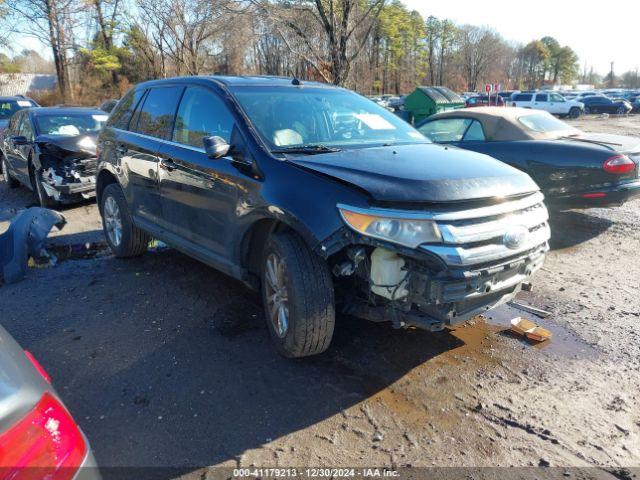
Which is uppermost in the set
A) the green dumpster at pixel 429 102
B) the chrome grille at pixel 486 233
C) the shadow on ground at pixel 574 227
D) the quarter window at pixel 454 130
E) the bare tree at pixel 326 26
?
the bare tree at pixel 326 26

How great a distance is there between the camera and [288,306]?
312cm

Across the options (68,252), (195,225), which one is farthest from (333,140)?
(68,252)

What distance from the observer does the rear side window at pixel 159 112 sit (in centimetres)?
446

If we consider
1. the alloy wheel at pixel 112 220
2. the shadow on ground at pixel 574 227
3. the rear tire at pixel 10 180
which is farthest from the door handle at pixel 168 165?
the rear tire at pixel 10 180

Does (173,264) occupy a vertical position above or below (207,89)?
below

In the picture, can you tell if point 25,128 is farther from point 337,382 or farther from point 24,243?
point 337,382

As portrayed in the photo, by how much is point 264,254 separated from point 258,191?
44 cm

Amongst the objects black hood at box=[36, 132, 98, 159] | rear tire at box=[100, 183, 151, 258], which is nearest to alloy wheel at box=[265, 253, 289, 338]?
rear tire at box=[100, 183, 151, 258]

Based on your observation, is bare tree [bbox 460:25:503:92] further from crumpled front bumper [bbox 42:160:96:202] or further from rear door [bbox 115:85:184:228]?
rear door [bbox 115:85:184:228]

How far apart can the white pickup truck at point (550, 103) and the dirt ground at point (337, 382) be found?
110ft

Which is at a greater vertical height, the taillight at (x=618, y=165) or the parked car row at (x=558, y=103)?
the parked car row at (x=558, y=103)

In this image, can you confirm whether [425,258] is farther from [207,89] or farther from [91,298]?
[91,298]

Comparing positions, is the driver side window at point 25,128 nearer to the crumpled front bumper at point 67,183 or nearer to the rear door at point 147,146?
the crumpled front bumper at point 67,183

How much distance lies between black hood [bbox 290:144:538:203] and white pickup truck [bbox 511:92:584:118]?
33.5 metres
